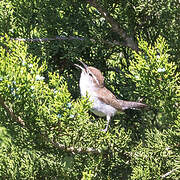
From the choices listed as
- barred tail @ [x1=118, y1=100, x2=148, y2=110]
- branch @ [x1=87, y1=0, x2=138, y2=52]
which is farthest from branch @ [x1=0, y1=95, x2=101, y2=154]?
branch @ [x1=87, y1=0, x2=138, y2=52]

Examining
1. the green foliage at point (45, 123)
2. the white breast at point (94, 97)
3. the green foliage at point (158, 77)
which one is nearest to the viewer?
the green foliage at point (45, 123)

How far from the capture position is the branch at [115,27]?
3013 mm

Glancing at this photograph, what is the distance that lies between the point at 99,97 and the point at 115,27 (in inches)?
27.7

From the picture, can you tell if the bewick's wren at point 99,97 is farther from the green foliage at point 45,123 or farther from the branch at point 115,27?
the branch at point 115,27

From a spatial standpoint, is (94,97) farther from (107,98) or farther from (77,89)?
(77,89)

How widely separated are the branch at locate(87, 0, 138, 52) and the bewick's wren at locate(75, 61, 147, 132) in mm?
459

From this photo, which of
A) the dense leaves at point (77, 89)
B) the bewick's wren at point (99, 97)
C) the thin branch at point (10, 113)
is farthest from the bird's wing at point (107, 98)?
the thin branch at point (10, 113)

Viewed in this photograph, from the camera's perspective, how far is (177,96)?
2357 mm

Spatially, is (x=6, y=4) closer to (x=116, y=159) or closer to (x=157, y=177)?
(x=116, y=159)

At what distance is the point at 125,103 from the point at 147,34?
0.80 metres

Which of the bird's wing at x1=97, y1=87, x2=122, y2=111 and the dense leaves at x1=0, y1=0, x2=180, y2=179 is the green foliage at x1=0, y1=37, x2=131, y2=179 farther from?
the bird's wing at x1=97, y1=87, x2=122, y2=111

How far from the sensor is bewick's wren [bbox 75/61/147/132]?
9.75ft

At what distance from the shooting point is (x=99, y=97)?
3.00m

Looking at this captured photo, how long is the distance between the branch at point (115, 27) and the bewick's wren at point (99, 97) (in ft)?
1.51
